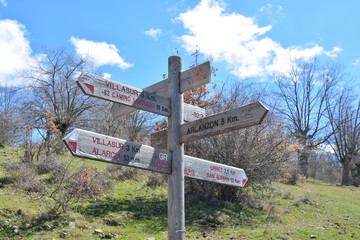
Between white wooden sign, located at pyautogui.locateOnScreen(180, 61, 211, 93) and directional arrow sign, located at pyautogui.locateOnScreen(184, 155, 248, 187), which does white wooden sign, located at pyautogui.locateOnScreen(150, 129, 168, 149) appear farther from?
white wooden sign, located at pyautogui.locateOnScreen(180, 61, 211, 93)

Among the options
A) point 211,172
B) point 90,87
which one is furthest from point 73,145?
point 211,172

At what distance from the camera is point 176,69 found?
427cm

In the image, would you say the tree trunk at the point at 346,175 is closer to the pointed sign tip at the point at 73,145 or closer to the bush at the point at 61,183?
the bush at the point at 61,183

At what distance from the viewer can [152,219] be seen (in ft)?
27.7

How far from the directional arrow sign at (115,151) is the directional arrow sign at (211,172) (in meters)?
0.32

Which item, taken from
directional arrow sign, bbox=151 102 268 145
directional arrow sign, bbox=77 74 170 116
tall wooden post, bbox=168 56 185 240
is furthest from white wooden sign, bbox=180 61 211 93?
directional arrow sign, bbox=151 102 268 145

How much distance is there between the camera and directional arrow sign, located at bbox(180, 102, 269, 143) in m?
3.47

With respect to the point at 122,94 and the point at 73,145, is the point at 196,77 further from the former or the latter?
the point at 73,145

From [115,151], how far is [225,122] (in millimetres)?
1330

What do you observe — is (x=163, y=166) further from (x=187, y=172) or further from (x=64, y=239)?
(x=64, y=239)

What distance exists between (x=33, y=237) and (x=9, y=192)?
3582 millimetres

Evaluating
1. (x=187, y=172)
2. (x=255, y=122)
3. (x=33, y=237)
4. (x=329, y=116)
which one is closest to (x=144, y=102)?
(x=187, y=172)

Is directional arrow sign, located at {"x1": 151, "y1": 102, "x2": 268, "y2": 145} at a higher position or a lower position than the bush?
higher

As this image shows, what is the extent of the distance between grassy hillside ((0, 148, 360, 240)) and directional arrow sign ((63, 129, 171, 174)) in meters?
3.62
